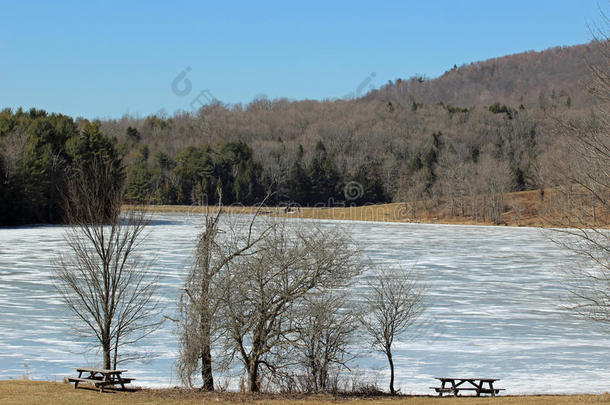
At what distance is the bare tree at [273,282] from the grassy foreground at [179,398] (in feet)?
4.05

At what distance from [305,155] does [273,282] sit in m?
128

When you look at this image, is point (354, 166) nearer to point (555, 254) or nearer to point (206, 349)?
point (555, 254)

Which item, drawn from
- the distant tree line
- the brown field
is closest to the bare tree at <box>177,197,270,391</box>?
the distant tree line

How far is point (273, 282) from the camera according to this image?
15.9 metres

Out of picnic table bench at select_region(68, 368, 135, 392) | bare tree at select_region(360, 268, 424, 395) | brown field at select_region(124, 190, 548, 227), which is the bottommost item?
picnic table bench at select_region(68, 368, 135, 392)

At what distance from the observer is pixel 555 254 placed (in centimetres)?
4466

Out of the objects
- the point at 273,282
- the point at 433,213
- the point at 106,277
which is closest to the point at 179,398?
the point at 273,282

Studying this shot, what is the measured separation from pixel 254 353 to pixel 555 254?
33.7 metres

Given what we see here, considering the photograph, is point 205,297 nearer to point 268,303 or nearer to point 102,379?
point 268,303

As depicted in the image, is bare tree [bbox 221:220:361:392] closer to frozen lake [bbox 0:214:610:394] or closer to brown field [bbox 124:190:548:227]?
frozen lake [bbox 0:214:610:394]

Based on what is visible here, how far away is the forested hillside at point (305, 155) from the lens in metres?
77.3

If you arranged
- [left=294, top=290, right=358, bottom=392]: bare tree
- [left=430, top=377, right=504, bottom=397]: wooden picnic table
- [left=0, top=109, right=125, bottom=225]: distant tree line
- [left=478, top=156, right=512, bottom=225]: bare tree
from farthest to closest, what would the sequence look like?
[left=478, top=156, right=512, bottom=225]: bare tree < [left=0, top=109, right=125, bottom=225]: distant tree line < [left=294, top=290, right=358, bottom=392]: bare tree < [left=430, top=377, right=504, bottom=397]: wooden picnic table

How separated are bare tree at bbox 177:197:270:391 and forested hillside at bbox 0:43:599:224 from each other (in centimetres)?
893

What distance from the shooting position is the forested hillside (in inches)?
3044
